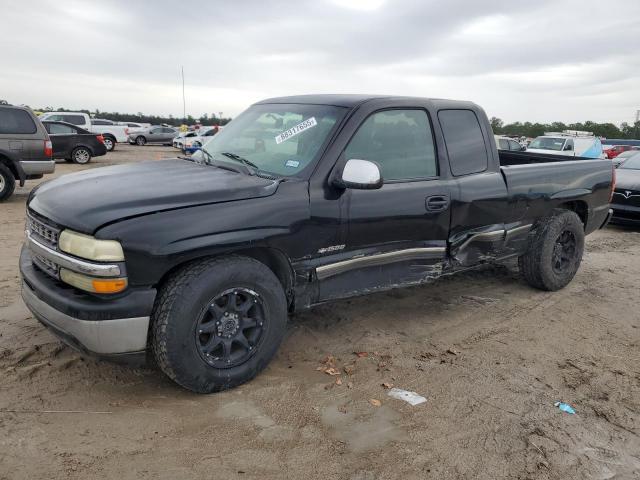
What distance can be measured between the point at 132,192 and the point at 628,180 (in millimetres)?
9535

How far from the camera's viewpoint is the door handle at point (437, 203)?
159 inches

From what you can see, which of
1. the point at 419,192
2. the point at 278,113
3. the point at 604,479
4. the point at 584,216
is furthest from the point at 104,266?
the point at 584,216

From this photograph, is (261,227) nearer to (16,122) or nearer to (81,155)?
(16,122)

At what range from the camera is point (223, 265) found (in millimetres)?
3094

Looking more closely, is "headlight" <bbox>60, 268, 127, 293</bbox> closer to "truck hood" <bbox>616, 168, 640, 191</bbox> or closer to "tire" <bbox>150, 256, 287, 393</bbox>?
Result: "tire" <bbox>150, 256, 287, 393</bbox>

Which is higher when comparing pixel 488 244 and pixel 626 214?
pixel 488 244

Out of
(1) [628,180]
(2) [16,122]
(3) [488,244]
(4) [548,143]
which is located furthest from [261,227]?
(4) [548,143]

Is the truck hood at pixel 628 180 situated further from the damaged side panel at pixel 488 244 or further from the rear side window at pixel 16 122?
the rear side window at pixel 16 122

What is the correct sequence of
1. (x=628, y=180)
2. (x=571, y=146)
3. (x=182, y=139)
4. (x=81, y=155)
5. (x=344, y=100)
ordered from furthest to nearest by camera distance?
1. (x=182, y=139)
2. (x=571, y=146)
3. (x=81, y=155)
4. (x=628, y=180)
5. (x=344, y=100)

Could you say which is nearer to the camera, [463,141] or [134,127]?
[463,141]

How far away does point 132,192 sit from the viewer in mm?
3131

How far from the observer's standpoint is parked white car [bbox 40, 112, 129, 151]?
852 inches

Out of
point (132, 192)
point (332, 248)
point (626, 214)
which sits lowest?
point (626, 214)

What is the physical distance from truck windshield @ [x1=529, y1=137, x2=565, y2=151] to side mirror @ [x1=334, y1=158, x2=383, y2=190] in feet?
60.1
